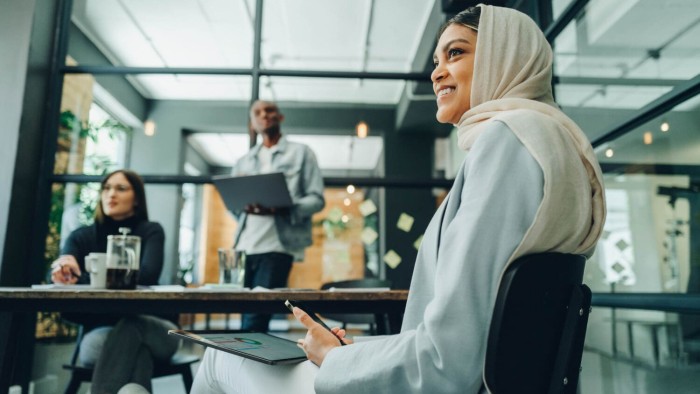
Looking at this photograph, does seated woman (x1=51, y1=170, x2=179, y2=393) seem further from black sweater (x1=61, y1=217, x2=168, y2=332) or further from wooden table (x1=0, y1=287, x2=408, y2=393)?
wooden table (x1=0, y1=287, x2=408, y2=393)

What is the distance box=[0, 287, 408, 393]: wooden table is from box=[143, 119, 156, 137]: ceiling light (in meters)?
2.24

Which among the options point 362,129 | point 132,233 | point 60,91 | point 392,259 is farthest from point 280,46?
point 132,233

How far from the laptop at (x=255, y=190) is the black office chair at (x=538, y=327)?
63.3 inches

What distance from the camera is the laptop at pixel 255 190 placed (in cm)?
227

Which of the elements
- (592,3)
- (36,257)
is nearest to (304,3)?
(592,3)

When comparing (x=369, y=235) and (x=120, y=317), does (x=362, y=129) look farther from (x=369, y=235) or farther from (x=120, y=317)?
(x=120, y=317)

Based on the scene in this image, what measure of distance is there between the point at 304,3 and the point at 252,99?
90 centimetres

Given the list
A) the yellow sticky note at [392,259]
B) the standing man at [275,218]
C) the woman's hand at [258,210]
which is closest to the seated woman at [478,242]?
the woman's hand at [258,210]

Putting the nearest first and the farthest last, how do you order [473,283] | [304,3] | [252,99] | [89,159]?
[473,283] → [252,99] → [89,159] → [304,3]

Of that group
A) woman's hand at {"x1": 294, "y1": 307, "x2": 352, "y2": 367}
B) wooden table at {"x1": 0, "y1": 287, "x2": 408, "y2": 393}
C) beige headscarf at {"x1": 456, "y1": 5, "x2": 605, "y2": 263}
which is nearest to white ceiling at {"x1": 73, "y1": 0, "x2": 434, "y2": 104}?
wooden table at {"x1": 0, "y1": 287, "x2": 408, "y2": 393}

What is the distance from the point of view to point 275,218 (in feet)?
8.78

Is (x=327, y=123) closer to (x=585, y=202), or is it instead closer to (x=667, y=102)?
(x=667, y=102)

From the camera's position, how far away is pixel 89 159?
3.27 m

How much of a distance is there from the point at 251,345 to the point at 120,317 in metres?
1.21
